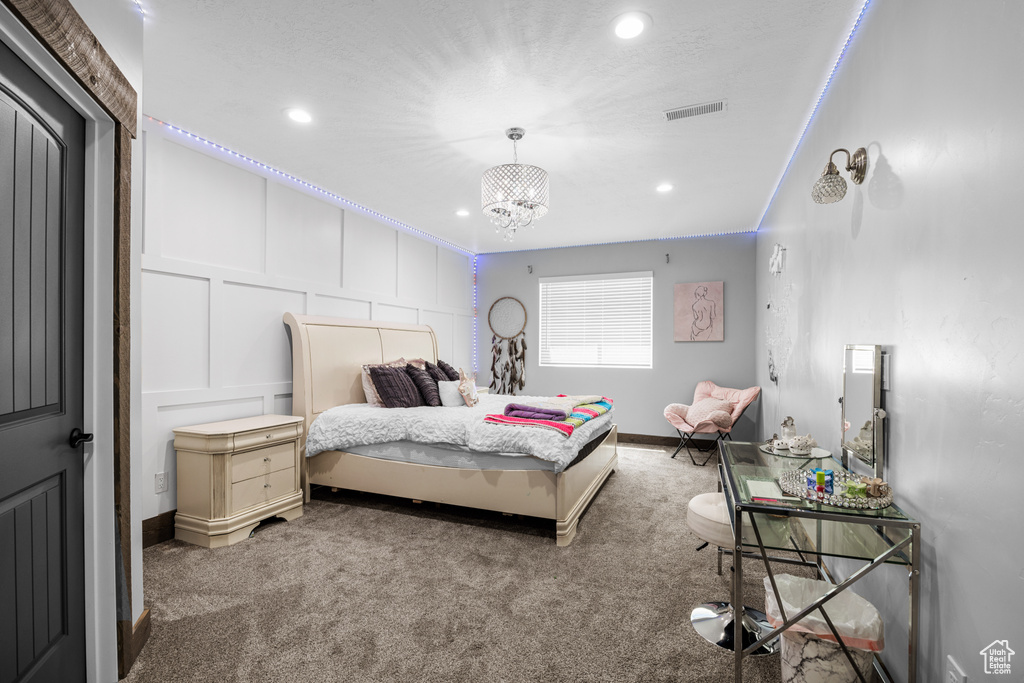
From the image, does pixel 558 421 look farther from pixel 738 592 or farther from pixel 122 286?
pixel 122 286

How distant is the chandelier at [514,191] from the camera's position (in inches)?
118

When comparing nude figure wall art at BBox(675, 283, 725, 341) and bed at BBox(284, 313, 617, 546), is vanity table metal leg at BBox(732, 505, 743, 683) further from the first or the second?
nude figure wall art at BBox(675, 283, 725, 341)

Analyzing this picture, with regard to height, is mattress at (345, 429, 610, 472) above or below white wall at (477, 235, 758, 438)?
below

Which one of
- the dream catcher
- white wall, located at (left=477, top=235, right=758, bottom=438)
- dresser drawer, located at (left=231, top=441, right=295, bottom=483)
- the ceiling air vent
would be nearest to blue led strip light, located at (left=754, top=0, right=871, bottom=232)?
the ceiling air vent

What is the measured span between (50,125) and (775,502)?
2584 millimetres

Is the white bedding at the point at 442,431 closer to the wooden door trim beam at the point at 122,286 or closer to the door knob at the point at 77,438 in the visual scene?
the wooden door trim beam at the point at 122,286

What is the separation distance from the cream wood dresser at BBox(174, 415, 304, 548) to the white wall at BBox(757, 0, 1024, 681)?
3.23 metres

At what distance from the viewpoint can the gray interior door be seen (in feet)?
4.14

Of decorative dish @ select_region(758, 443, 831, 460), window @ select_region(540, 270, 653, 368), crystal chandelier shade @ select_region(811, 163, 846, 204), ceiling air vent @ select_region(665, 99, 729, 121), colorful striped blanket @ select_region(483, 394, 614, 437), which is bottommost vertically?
colorful striped blanket @ select_region(483, 394, 614, 437)

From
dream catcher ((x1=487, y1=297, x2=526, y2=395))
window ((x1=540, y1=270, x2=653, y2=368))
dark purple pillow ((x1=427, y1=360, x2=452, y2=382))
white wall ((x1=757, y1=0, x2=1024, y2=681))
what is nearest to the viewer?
white wall ((x1=757, y1=0, x2=1024, y2=681))

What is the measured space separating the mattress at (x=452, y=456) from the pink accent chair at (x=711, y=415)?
5.95 feet

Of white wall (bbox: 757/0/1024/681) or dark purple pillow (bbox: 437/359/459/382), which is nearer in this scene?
white wall (bbox: 757/0/1024/681)

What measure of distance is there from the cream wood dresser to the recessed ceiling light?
2.94m

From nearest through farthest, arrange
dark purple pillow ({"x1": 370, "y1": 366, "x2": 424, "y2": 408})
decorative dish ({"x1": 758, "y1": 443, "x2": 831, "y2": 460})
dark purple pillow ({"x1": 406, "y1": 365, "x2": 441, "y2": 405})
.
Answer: decorative dish ({"x1": 758, "y1": 443, "x2": 831, "y2": 460}) → dark purple pillow ({"x1": 370, "y1": 366, "x2": 424, "y2": 408}) → dark purple pillow ({"x1": 406, "y1": 365, "x2": 441, "y2": 405})
